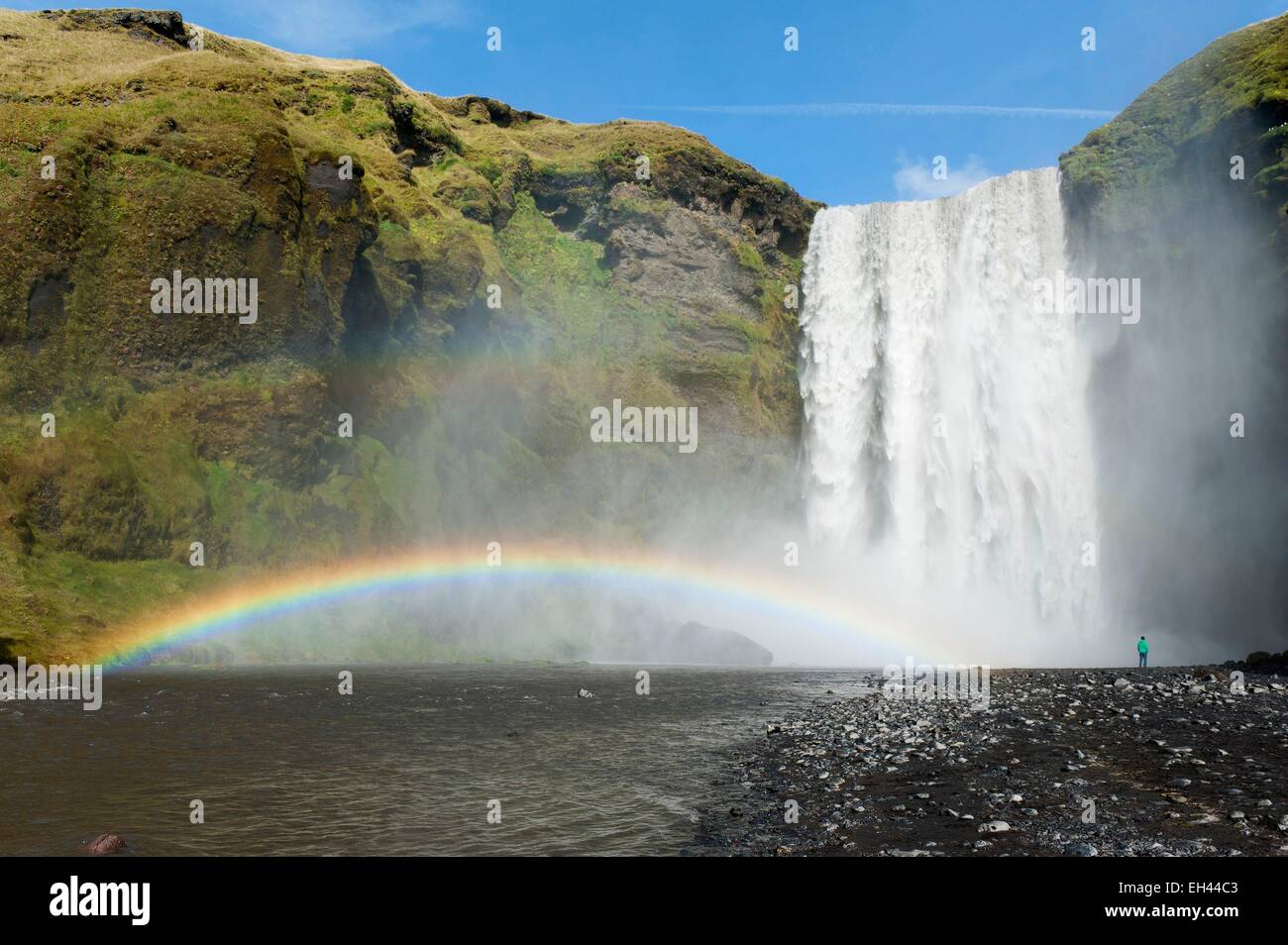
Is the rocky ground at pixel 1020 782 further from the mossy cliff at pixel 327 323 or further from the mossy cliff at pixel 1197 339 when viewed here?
the mossy cliff at pixel 327 323

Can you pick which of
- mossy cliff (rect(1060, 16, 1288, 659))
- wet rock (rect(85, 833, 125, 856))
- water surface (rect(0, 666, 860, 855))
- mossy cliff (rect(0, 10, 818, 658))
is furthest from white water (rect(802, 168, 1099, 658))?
wet rock (rect(85, 833, 125, 856))

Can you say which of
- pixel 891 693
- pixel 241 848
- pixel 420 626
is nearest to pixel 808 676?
pixel 891 693

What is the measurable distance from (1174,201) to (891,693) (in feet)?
151

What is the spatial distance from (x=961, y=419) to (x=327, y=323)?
47531 mm

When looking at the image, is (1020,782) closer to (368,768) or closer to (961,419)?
(368,768)

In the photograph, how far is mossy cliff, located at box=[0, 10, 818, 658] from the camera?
166ft

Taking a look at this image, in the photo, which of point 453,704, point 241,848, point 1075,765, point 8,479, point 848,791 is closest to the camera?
point 241,848

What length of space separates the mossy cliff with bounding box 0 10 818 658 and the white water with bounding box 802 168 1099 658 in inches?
375

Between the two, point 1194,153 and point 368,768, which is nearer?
point 368,768

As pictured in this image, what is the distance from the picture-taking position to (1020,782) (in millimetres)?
14281

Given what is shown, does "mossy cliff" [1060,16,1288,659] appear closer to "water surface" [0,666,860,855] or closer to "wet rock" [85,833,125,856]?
"water surface" [0,666,860,855]

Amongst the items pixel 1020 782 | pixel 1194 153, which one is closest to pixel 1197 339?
pixel 1194 153

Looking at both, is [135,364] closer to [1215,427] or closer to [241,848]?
[241,848]

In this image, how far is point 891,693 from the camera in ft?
99.2
